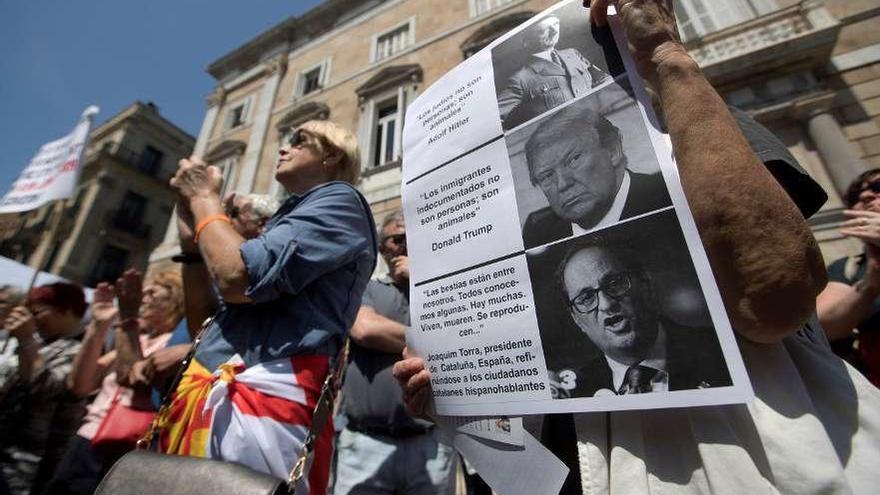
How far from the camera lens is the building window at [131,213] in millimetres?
19828

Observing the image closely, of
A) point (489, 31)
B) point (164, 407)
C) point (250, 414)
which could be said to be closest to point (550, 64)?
point (250, 414)

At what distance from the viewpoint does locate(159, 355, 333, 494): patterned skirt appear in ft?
3.49

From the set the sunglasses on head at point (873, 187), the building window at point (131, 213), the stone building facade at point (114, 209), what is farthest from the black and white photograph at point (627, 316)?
the building window at point (131, 213)

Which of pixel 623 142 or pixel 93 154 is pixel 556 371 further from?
pixel 93 154

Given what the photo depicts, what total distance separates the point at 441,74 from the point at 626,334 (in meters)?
9.14

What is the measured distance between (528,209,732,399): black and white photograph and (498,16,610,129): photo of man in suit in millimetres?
275

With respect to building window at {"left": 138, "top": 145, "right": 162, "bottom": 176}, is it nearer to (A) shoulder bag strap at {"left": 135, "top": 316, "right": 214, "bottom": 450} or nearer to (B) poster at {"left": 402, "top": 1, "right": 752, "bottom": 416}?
(A) shoulder bag strap at {"left": 135, "top": 316, "right": 214, "bottom": 450}

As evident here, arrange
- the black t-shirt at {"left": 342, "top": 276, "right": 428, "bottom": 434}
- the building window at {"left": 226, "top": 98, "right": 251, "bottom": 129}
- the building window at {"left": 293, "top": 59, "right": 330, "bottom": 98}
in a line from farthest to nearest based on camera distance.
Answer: the building window at {"left": 226, "top": 98, "right": 251, "bottom": 129} → the building window at {"left": 293, "top": 59, "right": 330, "bottom": 98} → the black t-shirt at {"left": 342, "top": 276, "right": 428, "bottom": 434}

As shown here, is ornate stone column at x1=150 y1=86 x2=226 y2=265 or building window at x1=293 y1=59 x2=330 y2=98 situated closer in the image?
ornate stone column at x1=150 y1=86 x2=226 y2=265

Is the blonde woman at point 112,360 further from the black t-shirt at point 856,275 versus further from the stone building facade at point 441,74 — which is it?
the stone building facade at point 441,74

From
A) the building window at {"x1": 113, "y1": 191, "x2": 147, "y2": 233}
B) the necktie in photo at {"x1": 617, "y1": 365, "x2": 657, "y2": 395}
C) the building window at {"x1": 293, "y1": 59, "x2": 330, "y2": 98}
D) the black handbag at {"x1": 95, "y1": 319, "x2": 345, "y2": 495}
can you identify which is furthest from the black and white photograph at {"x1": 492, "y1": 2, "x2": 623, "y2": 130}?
the building window at {"x1": 113, "y1": 191, "x2": 147, "y2": 233}

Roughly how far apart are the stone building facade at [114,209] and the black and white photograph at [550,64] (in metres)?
21.6

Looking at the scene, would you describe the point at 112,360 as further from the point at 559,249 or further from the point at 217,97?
the point at 217,97

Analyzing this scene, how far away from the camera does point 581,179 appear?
65 cm
